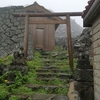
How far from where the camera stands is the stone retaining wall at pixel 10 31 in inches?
449

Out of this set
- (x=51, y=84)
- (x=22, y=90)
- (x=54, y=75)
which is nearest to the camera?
(x=22, y=90)

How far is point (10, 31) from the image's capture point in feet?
39.1

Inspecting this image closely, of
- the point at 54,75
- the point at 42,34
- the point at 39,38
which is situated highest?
the point at 42,34

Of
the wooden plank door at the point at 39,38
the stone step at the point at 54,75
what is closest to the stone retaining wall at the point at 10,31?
the wooden plank door at the point at 39,38

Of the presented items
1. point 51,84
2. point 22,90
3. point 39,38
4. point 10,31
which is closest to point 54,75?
point 51,84

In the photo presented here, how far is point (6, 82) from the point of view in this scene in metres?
5.64

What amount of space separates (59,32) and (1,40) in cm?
2646

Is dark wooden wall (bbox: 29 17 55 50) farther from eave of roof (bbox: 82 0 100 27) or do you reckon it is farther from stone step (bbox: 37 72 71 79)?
eave of roof (bbox: 82 0 100 27)

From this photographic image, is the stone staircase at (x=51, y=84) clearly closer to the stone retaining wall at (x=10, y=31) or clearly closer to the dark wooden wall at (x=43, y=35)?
the stone retaining wall at (x=10, y=31)

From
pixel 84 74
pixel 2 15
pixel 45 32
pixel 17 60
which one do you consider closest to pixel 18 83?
pixel 17 60

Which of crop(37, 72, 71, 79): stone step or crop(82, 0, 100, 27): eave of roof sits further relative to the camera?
crop(37, 72, 71, 79): stone step

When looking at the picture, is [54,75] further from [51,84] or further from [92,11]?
[92,11]

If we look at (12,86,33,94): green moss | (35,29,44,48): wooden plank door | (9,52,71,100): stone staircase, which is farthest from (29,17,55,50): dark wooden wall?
(12,86,33,94): green moss

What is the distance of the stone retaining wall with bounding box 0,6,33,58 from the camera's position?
11398 millimetres
